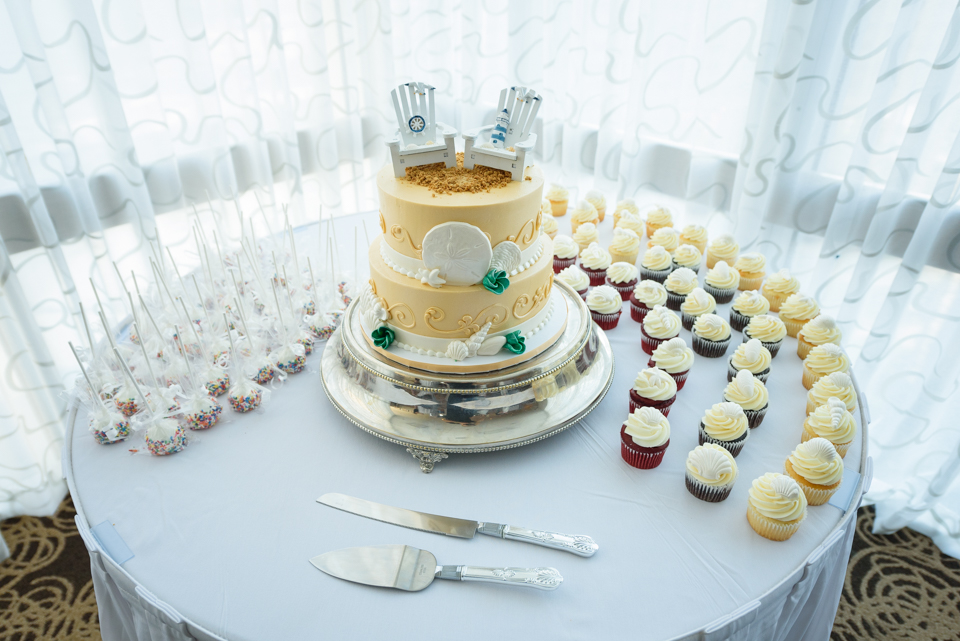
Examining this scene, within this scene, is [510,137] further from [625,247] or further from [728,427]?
[728,427]

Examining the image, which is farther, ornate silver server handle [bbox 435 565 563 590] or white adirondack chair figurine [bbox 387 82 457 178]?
white adirondack chair figurine [bbox 387 82 457 178]

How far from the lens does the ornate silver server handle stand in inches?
58.4

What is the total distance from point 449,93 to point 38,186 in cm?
237

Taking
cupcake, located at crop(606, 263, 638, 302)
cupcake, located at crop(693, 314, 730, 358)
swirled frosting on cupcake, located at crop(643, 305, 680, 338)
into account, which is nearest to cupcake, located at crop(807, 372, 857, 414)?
cupcake, located at crop(693, 314, 730, 358)

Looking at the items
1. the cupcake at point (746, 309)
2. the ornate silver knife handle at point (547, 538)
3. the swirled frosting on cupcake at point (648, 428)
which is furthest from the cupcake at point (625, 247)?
the ornate silver knife handle at point (547, 538)

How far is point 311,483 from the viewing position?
1.80m

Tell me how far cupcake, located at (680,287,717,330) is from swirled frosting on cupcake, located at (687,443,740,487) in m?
0.78

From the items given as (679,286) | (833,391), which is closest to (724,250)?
(679,286)

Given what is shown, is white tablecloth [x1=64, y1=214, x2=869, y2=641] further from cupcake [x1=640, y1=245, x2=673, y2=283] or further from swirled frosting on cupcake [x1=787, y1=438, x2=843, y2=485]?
cupcake [x1=640, y1=245, x2=673, y2=283]

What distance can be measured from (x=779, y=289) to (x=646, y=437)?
3.68 feet

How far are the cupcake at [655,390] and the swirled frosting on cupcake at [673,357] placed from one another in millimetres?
66

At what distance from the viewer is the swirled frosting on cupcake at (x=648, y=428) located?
1.77 meters

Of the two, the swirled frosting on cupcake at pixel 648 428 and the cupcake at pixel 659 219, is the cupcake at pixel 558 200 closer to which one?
the cupcake at pixel 659 219

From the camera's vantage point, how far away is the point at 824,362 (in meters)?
2.05
